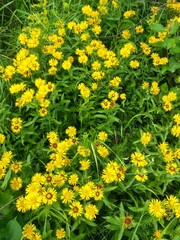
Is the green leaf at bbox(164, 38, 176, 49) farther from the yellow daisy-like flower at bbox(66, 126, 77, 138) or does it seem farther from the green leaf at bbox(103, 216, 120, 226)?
the green leaf at bbox(103, 216, 120, 226)

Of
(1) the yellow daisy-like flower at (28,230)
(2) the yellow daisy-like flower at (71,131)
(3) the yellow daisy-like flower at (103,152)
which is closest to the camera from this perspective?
(1) the yellow daisy-like flower at (28,230)

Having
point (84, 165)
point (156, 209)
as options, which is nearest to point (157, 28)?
point (84, 165)

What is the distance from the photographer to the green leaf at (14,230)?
1.61m

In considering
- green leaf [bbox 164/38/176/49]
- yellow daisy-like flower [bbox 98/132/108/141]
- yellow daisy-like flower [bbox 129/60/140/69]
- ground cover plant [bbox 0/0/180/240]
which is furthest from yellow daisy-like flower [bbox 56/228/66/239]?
green leaf [bbox 164/38/176/49]

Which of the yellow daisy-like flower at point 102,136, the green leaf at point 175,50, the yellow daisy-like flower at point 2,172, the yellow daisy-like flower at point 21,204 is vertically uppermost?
the green leaf at point 175,50

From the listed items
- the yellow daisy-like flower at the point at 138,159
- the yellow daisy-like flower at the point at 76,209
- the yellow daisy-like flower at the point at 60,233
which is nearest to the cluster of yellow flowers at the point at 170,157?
the yellow daisy-like flower at the point at 138,159

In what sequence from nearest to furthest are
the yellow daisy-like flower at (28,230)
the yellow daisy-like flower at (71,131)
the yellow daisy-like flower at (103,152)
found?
the yellow daisy-like flower at (28,230) → the yellow daisy-like flower at (103,152) → the yellow daisy-like flower at (71,131)

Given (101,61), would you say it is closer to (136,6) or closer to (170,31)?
(170,31)

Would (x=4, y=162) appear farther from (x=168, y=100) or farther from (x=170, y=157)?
(x=168, y=100)

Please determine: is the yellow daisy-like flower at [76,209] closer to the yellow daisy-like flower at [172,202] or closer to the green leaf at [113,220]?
the green leaf at [113,220]

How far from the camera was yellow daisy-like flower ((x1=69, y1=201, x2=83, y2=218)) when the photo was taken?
5.26 ft

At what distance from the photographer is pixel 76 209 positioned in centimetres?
161

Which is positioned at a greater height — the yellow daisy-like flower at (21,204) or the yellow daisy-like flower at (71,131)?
the yellow daisy-like flower at (71,131)

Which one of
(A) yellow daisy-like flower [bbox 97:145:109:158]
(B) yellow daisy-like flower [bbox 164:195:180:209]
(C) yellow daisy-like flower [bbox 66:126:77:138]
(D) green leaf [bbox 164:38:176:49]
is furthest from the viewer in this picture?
(D) green leaf [bbox 164:38:176:49]
